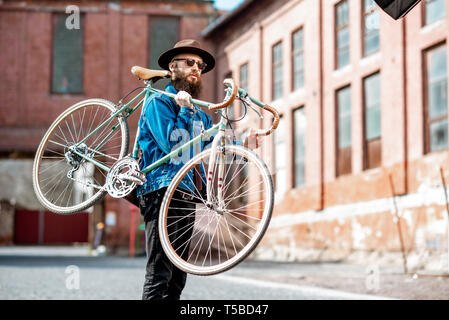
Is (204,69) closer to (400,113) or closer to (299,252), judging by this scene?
(400,113)

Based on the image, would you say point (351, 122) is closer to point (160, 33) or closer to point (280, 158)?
point (280, 158)

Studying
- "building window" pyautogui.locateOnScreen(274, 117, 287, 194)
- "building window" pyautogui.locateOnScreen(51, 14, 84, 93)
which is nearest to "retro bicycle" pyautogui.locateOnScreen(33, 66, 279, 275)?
"building window" pyautogui.locateOnScreen(274, 117, 287, 194)

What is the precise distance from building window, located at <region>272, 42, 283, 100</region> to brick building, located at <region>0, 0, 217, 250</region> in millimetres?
4885

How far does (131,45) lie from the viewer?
3253 centimetres

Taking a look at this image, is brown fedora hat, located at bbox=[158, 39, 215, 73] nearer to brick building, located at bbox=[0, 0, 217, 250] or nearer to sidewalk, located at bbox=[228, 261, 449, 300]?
sidewalk, located at bbox=[228, 261, 449, 300]

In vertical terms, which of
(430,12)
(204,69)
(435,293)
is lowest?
(435,293)

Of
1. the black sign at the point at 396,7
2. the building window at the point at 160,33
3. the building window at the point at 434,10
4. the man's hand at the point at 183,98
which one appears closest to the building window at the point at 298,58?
the building window at the point at 160,33

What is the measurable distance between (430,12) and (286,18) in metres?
8.12

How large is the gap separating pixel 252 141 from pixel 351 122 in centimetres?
1994

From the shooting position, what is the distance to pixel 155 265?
4.44m

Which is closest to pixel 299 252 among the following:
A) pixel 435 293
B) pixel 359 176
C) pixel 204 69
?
pixel 359 176

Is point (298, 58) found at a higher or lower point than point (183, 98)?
higher

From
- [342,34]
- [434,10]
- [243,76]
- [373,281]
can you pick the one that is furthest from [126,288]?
[243,76]

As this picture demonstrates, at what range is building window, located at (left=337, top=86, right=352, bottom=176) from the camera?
78.6 feet
